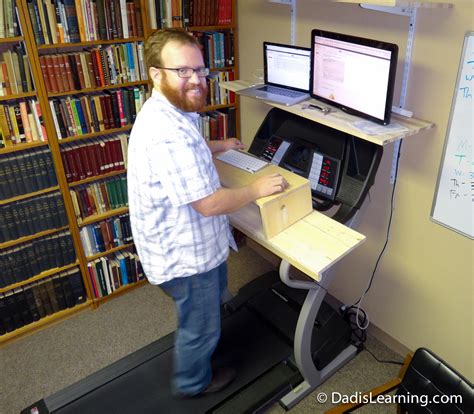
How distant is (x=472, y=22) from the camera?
1577 mm

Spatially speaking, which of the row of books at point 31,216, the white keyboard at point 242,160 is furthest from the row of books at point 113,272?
the white keyboard at point 242,160

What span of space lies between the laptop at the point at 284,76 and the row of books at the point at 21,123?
109 cm

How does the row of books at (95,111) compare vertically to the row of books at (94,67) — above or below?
below

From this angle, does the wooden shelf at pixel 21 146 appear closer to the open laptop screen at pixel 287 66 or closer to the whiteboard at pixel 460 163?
the open laptop screen at pixel 287 66

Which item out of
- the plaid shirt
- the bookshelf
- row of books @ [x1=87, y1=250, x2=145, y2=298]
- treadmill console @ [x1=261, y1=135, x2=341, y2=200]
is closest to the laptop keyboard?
treadmill console @ [x1=261, y1=135, x2=341, y2=200]

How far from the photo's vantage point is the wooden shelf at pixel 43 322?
258cm

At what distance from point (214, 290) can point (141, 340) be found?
1022 mm

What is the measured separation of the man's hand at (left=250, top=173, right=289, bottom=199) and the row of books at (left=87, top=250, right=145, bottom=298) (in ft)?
4.84

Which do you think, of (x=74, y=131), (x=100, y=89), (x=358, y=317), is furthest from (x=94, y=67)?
(x=358, y=317)

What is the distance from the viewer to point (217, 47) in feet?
9.05

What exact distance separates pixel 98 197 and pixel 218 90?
1064 millimetres

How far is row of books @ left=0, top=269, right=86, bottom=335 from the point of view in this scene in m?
2.52

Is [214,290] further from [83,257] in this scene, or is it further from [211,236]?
[83,257]

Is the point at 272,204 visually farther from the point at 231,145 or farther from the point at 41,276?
the point at 41,276
